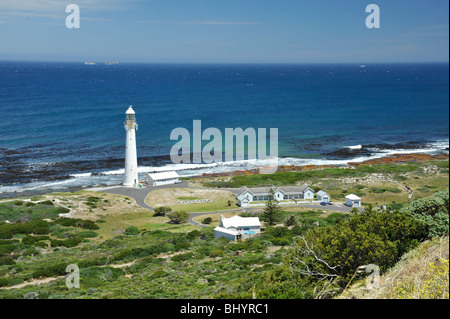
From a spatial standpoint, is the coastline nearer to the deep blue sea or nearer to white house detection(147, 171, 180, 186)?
the deep blue sea

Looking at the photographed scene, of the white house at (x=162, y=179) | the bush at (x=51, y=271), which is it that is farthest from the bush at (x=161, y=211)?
the bush at (x=51, y=271)

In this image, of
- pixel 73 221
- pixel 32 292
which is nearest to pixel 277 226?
pixel 73 221

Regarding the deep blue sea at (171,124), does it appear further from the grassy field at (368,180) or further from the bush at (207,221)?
the bush at (207,221)

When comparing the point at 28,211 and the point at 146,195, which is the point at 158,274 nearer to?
the point at 28,211

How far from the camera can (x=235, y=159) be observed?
65.2 meters

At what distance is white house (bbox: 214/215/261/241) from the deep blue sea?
77.6 feet

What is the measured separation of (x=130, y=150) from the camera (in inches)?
1726

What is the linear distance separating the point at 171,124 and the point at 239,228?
61.1 meters

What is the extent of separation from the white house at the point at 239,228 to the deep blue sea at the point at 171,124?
77.6 ft

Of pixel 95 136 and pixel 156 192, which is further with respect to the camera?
pixel 95 136

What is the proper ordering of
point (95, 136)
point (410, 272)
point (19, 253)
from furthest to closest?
1. point (95, 136)
2. point (19, 253)
3. point (410, 272)
